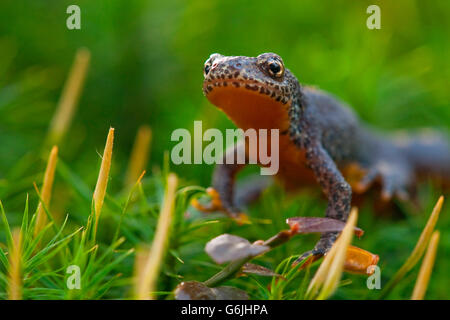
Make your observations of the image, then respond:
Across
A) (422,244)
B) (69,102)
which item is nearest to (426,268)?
(422,244)

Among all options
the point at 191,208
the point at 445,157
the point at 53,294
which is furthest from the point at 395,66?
the point at 53,294

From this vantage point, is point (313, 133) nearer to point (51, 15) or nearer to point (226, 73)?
point (226, 73)

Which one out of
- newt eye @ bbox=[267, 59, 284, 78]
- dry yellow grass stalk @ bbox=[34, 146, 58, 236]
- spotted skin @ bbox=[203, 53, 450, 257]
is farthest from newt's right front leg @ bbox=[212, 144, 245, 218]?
dry yellow grass stalk @ bbox=[34, 146, 58, 236]

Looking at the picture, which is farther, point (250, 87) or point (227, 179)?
point (227, 179)

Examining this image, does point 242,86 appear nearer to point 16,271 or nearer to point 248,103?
point 248,103

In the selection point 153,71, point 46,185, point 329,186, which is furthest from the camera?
point 153,71
